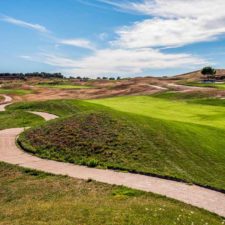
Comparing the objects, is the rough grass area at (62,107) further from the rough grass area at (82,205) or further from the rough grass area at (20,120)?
the rough grass area at (82,205)

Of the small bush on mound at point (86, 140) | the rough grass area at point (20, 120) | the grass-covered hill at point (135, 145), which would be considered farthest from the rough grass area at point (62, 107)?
the small bush on mound at point (86, 140)

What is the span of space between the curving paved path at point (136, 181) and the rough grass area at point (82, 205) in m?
0.70

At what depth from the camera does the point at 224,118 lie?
3139 cm

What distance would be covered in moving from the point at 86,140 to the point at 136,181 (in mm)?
5777

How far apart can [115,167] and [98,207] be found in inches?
211

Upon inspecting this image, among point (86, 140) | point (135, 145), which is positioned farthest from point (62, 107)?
point (135, 145)

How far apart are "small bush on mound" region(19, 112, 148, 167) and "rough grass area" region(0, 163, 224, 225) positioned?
3.19 m

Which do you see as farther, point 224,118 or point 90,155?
point 224,118

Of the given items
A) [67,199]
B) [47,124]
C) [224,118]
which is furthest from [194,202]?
[224,118]

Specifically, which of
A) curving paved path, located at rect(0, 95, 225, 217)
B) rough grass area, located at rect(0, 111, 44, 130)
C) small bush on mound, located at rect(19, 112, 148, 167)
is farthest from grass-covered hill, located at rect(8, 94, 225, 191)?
rough grass area, located at rect(0, 111, 44, 130)

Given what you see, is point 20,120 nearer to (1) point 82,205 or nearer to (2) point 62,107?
(2) point 62,107

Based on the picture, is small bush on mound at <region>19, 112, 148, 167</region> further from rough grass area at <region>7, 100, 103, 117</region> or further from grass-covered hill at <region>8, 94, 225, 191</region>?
rough grass area at <region>7, 100, 103, 117</region>

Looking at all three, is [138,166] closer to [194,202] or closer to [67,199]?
[194,202]

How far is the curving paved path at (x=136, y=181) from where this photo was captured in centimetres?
1348
